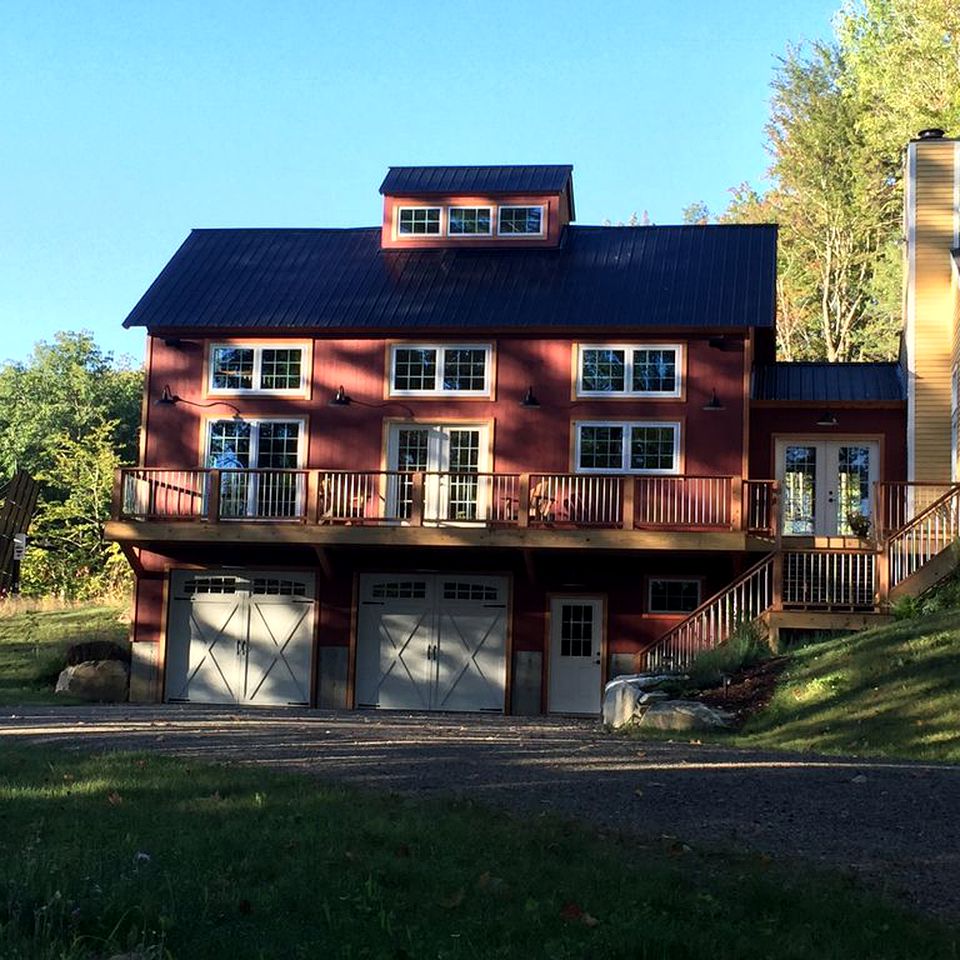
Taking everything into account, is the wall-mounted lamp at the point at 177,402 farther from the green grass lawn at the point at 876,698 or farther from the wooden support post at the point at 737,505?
the green grass lawn at the point at 876,698

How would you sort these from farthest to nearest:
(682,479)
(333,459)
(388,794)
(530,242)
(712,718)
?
1. (530,242)
2. (333,459)
3. (682,479)
4. (712,718)
5. (388,794)

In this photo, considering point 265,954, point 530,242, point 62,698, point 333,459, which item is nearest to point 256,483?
point 333,459

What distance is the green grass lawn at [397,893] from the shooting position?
6.19 m

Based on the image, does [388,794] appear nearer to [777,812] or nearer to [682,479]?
[777,812]

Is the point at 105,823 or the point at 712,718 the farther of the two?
the point at 712,718

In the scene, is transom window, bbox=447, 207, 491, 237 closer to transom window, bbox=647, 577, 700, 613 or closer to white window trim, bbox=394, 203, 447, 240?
white window trim, bbox=394, 203, 447, 240

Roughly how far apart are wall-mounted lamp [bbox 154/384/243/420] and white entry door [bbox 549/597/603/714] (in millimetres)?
7088

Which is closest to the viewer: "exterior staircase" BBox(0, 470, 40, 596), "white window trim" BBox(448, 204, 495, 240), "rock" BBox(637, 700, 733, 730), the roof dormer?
"rock" BBox(637, 700, 733, 730)

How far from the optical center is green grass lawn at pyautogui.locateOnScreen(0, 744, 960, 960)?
619cm

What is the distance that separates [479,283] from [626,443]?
14.8ft

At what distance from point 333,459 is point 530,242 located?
6.16 m

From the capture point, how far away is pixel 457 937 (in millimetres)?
6250

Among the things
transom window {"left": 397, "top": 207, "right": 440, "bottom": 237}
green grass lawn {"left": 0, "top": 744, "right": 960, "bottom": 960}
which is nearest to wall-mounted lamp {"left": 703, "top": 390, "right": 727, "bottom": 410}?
transom window {"left": 397, "top": 207, "right": 440, "bottom": 237}

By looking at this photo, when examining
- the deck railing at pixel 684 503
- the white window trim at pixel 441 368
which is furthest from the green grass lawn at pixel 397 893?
the white window trim at pixel 441 368
